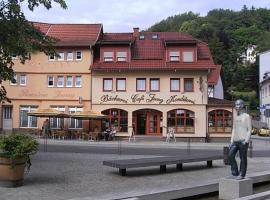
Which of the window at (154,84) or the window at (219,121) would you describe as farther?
the window at (154,84)

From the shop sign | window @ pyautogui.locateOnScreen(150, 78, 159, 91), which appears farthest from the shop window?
window @ pyautogui.locateOnScreen(150, 78, 159, 91)

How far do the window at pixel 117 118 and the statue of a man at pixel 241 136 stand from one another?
1452 inches

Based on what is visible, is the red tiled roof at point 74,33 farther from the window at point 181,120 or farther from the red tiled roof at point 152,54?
the window at point 181,120

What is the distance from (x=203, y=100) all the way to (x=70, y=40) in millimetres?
14152

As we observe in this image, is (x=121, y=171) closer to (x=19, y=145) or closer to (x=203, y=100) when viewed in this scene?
(x=19, y=145)

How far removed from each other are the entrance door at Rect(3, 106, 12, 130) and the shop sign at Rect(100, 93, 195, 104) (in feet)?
30.6

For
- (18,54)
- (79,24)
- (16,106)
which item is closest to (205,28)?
(79,24)

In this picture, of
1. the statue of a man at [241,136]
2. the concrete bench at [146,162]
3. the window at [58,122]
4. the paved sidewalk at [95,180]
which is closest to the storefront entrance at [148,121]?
the window at [58,122]

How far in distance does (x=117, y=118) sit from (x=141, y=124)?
2.47 metres

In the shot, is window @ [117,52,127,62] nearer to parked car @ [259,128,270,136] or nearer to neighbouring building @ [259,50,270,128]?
parked car @ [259,128,270,136]

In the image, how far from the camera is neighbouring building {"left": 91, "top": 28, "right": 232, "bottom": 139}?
1930 inches

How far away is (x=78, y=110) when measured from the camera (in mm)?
49875

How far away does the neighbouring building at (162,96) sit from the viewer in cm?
4903

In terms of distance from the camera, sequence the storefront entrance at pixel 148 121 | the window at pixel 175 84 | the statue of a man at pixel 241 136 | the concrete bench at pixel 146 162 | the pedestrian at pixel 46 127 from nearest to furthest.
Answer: the statue of a man at pixel 241 136 → the concrete bench at pixel 146 162 → the pedestrian at pixel 46 127 → the window at pixel 175 84 → the storefront entrance at pixel 148 121
